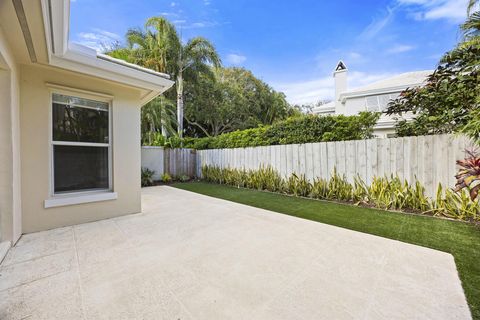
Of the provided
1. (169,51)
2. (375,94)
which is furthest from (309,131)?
(169,51)

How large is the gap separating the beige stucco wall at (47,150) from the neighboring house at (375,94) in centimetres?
1196

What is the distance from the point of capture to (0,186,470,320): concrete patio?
164 cm

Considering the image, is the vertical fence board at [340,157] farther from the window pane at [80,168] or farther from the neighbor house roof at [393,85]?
the neighbor house roof at [393,85]

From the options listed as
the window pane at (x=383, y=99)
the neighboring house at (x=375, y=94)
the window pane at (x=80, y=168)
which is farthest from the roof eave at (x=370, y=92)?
the window pane at (x=80, y=168)

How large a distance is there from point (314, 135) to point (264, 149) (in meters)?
1.96

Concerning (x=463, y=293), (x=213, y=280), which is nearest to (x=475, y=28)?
(x=463, y=293)

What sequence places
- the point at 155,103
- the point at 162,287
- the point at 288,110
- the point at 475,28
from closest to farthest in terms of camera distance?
the point at 162,287
the point at 475,28
the point at 155,103
the point at 288,110

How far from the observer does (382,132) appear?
11656 mm

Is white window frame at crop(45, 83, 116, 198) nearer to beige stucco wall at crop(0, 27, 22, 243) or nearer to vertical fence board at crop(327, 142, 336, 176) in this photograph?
A: beige stucco wall at crop(0, 27, 22, 243)

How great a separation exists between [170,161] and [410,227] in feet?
31.4

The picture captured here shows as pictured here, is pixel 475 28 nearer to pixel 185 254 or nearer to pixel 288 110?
pixel 185 254

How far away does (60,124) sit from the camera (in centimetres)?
376

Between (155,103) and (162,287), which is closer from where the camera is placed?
(162,287)

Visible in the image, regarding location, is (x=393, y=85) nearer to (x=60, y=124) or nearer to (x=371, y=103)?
(x=371, y=103)
